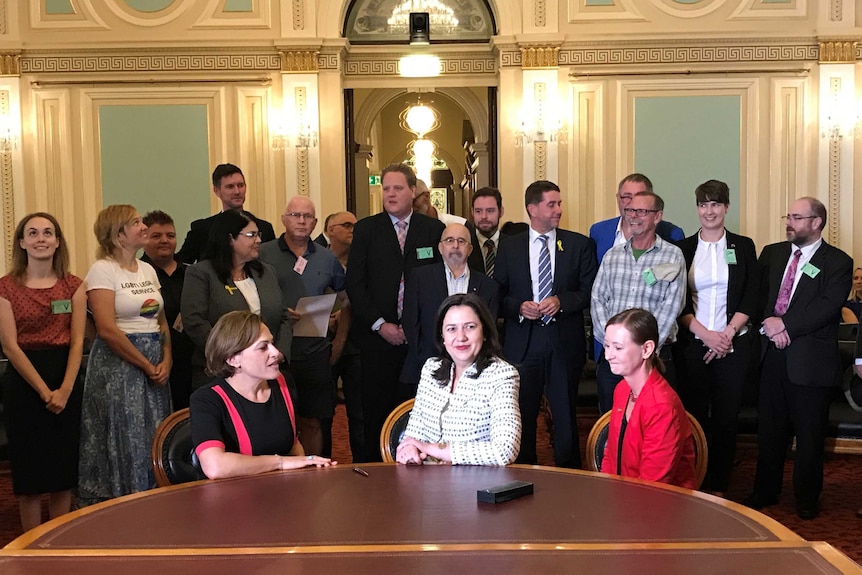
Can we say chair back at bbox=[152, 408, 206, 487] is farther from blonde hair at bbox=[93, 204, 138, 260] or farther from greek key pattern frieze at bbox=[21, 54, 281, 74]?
greek key pattern frieze at bbox=[21, 54, 281, 74]

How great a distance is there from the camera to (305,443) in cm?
471

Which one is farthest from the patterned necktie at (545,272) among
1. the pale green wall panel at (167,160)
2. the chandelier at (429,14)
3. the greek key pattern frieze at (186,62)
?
the chandelier at (429,14)

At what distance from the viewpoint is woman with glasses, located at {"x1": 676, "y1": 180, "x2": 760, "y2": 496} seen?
4.55 meters

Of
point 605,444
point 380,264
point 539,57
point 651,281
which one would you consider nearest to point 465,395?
point 605,444

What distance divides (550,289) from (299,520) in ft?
8.81

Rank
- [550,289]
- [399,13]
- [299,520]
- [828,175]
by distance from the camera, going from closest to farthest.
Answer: [299,520] < [550,289] < [828,175] < [399,13]

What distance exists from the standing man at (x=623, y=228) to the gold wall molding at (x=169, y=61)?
448 cm

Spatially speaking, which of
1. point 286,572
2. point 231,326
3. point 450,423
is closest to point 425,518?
point 286,572

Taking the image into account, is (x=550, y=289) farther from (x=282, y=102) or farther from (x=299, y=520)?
(x=282, y=102)

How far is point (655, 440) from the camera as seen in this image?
2879mm

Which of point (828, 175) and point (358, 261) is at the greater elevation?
point (828, 175)

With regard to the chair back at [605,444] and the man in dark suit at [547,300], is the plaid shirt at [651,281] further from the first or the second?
the chair back at [605,444]

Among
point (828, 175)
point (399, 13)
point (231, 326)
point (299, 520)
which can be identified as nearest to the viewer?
point (299, 520)

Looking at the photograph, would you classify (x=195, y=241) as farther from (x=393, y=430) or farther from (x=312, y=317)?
(x=393, y=430)
